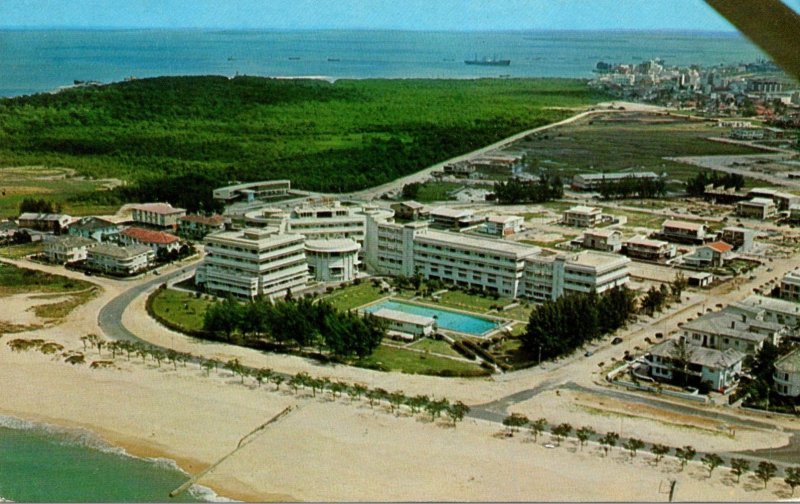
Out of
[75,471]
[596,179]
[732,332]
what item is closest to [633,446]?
[732,332]

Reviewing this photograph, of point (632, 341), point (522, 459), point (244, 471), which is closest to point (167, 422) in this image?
point (244, 471)

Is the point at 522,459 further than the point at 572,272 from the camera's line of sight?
No

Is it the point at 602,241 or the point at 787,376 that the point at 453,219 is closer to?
the point at 602,241

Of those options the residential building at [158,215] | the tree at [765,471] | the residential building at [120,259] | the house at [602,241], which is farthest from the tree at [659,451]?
the residential building at [158,215]

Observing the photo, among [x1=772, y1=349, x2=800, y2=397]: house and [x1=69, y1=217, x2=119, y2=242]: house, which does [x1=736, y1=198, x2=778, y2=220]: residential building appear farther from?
[x1=69, y1=217, x2=119, y2=242]: house

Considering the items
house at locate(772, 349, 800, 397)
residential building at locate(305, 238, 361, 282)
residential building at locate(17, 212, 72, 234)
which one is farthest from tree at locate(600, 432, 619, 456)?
residential building at locate(17, 212, 72, 234)

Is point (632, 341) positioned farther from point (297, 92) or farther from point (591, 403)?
point (297, 92)
